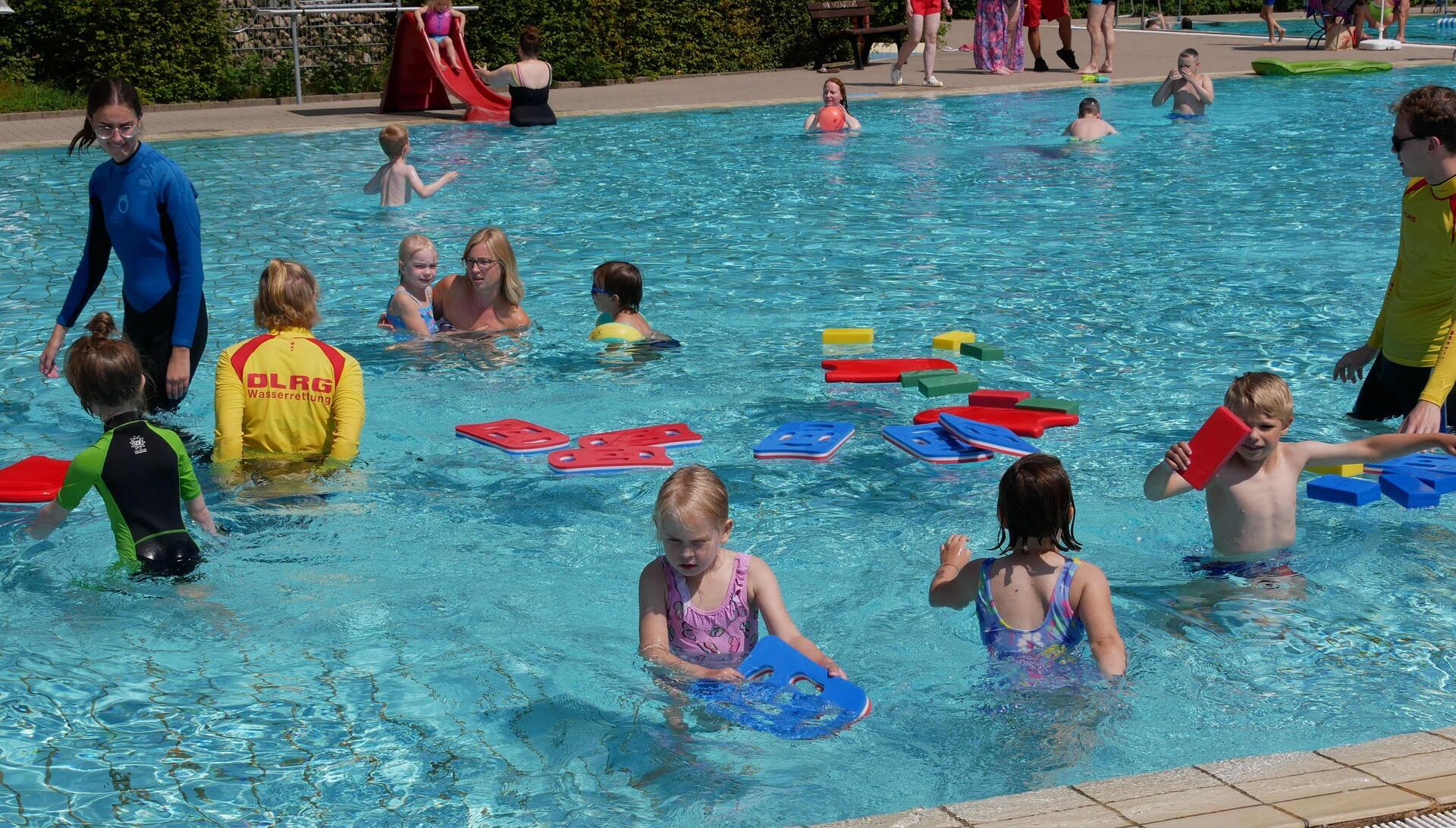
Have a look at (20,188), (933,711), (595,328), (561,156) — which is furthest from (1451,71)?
(933,711)

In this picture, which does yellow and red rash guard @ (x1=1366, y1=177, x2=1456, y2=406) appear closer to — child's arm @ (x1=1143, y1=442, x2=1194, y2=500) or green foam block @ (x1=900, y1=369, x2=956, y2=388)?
child's arm @ (x1=1143, y1=442, x2=1194, y2=500)

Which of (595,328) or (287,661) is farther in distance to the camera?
(595,328)

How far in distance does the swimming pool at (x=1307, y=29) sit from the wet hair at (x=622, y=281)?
2467cm

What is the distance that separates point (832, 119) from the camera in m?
18.2

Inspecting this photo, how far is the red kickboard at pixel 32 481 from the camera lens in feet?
21.0

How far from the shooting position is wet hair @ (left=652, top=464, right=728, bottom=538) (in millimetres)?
4238

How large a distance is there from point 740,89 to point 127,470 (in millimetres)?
18574

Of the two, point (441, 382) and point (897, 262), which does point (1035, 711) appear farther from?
point (897, 262)

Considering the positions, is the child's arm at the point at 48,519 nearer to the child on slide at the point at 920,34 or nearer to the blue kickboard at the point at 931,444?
the blue kickboard at the point at 931,444

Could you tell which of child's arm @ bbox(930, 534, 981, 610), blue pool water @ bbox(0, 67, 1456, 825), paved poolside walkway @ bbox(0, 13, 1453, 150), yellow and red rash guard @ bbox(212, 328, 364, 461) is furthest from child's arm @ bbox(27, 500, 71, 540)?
paved poolside walkway @ bbox(0, 13, 1453, 150)

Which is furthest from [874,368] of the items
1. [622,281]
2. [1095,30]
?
[1095,30]

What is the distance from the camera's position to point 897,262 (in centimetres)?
1169

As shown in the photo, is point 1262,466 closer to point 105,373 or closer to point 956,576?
point 956,576

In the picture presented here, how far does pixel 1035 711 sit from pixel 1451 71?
2172 centimetres
